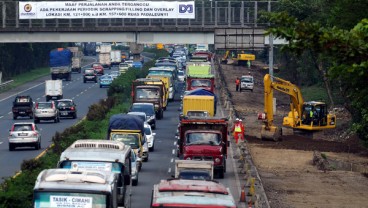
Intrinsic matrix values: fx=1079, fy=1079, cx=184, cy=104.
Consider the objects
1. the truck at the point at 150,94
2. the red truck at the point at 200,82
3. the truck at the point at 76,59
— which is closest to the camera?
the truck at the point at 150,94

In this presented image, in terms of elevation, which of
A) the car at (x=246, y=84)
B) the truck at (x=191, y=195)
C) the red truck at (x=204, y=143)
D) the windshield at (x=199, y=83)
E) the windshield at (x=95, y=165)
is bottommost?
the car at (x=246, y=84)

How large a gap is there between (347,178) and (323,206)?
9674 mm

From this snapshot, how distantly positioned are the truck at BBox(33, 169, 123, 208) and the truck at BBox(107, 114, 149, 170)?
20.4 m

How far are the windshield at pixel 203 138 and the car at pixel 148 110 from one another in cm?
2211

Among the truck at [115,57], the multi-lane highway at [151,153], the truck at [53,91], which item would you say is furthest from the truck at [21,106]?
the truck at [115,57]

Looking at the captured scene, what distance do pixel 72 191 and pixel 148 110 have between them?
149 ft

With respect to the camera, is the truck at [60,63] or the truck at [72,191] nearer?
the truck at [72,191]

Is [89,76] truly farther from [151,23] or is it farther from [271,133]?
[271,133]

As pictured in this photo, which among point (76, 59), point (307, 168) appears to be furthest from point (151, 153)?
point (76, 59)

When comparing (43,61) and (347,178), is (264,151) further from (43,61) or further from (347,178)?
(43,61)

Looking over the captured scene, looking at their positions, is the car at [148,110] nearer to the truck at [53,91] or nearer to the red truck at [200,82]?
the red truck at [200,82]

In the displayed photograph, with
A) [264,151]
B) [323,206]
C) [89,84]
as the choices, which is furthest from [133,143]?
[89,84]

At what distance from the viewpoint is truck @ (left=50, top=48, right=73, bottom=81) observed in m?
114

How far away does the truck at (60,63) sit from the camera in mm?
114375
